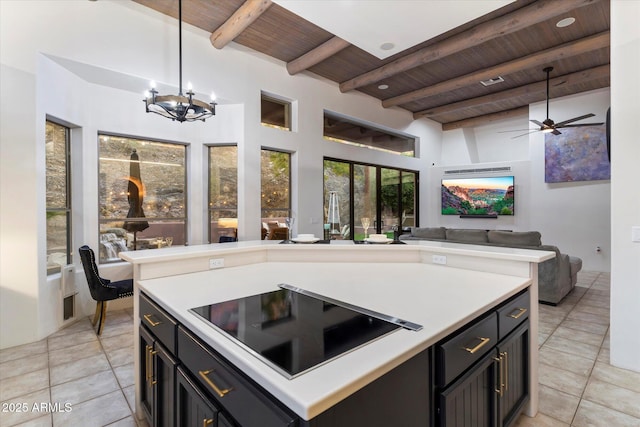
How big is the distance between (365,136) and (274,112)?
2.41m

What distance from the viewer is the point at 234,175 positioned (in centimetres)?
482

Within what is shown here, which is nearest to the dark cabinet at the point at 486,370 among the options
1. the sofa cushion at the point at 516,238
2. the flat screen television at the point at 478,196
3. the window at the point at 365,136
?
the sofa cushion at the point at 516,238

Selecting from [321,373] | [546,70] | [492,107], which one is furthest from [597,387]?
[492,107]

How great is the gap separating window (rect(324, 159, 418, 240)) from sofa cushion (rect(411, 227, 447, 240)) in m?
0.96

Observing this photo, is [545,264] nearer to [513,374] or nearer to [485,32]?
[513,374]

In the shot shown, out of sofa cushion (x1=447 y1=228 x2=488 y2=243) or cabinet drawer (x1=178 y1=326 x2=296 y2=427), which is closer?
cabinet drawer (x1=178 y1=326 x2=296 y2=427)

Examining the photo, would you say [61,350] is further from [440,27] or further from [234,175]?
[440,27]

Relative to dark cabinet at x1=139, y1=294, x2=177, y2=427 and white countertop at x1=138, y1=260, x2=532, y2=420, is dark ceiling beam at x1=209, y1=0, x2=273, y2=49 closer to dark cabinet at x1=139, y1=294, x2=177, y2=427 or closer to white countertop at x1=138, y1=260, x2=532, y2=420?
white countertop at x1=138, y1=260, x2=532, y2=420

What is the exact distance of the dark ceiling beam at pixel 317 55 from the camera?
4301mm

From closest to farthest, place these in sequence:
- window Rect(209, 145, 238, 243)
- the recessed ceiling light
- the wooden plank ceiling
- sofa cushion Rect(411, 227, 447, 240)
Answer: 1. the wooden plank ceiling
2. the recessed ceiling light
3. window Rect(209, 145, 238, 243)
4. sofa cushion Rect(411, 227, 447, 240)

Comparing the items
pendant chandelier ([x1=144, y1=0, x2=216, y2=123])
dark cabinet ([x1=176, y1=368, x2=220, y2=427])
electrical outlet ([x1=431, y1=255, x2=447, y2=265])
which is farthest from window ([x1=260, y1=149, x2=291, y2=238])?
dark cabinet ([x1=176, y1=368, x2=220, y2=427])

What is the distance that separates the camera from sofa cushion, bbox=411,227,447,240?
16.5 ft

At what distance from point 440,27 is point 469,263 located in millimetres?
2259

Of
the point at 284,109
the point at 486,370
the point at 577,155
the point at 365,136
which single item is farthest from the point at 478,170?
the point at 486,370
